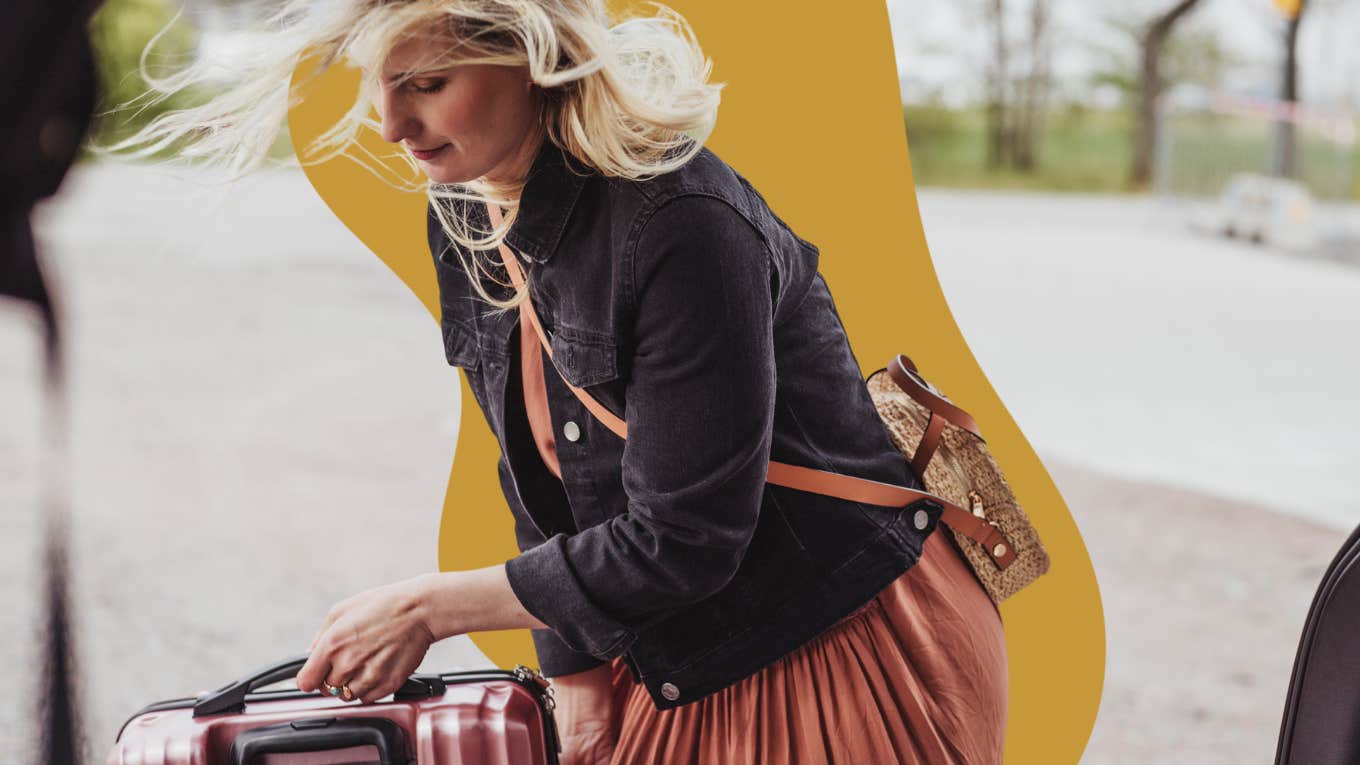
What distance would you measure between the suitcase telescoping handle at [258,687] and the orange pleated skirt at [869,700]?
192mm

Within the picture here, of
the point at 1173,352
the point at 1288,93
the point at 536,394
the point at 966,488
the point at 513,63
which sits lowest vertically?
the point at 1288,93

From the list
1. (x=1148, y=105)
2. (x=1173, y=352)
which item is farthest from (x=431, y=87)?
(x=1148, y=105)

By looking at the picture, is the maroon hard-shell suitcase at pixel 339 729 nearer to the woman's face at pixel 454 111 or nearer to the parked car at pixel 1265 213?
the woman's face at pixel 454 111

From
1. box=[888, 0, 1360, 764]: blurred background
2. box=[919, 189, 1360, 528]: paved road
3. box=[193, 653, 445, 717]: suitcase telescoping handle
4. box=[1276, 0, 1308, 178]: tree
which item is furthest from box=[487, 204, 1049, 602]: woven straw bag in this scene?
box=[1276, 0, 1308, 178]: tree

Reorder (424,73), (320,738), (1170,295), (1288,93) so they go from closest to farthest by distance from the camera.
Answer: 1. (424,73)
2. (320,738)
3. (1170,295)
4. (1288,93)

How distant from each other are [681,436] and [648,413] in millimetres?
31

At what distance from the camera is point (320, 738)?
105 cm

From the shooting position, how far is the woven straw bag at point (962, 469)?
1.18m

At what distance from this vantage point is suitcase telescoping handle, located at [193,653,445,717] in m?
1.08

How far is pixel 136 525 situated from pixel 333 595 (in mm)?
839

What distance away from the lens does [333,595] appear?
329cm

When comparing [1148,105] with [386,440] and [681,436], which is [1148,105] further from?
[681,436]

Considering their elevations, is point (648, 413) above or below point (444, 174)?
below

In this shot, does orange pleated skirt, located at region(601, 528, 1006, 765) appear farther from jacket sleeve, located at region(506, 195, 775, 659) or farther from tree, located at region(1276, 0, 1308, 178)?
tree, located at region(1276, 0, 1308, 178)
